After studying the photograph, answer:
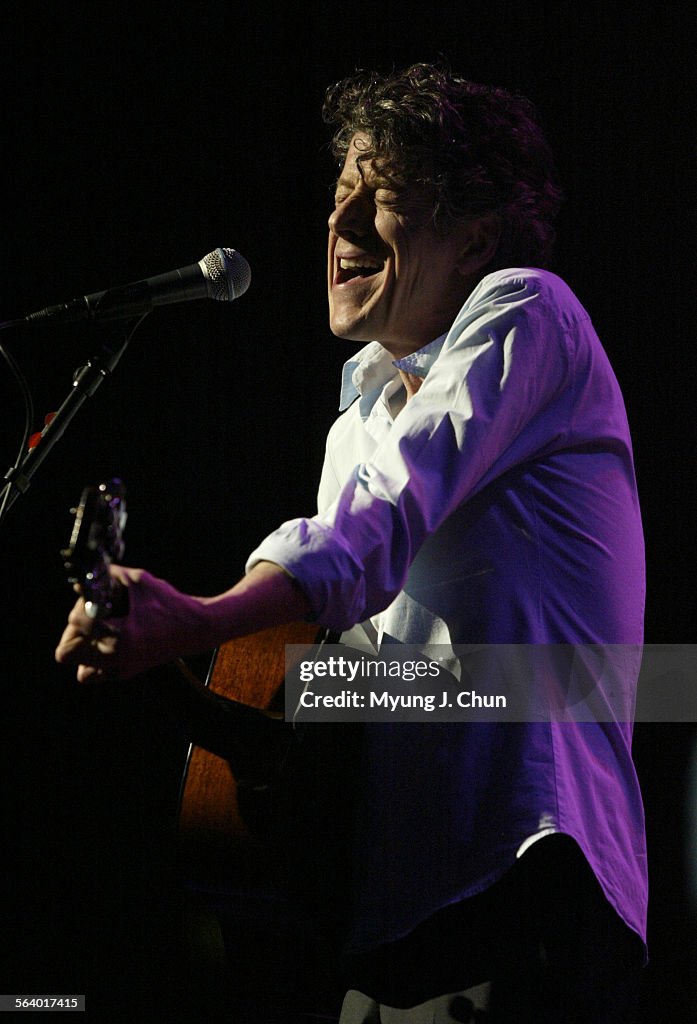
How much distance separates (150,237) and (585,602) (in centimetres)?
215

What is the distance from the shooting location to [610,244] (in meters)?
2.64

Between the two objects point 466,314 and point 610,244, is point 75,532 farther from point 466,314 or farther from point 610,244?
point 610,244

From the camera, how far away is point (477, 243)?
5.73 feet

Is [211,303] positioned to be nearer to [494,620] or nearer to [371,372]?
[371,372]

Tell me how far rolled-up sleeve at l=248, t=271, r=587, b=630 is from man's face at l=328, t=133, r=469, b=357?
1.19ft

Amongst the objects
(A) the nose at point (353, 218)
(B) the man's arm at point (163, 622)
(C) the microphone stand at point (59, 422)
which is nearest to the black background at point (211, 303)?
(A) the nose at point (353, 218)

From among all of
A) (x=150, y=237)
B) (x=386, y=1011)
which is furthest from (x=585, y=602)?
(x=150, y=237)

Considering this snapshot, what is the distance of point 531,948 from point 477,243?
116 cm

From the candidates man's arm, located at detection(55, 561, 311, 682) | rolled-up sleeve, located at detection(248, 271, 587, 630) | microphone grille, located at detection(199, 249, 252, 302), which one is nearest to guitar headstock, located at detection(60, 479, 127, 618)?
man's arm, located at detection(55, 561, 311, 682)

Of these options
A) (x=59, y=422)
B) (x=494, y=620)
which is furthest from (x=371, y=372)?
(x=494, y=620)

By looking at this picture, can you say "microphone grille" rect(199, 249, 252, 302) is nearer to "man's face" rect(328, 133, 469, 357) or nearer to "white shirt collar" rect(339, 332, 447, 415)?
"man's face" rect(328, 133, 469, 357)

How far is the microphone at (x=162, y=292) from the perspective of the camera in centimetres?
158

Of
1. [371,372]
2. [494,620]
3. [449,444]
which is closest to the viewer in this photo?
[449,444]

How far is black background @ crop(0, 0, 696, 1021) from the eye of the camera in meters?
A: 2.59
